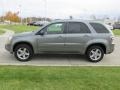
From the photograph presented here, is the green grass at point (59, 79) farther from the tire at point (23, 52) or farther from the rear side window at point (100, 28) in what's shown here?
the rear side window at point (100, 28)

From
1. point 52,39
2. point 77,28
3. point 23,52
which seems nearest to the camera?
point 52,39

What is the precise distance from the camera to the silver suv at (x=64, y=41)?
366 inches

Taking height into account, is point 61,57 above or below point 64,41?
below

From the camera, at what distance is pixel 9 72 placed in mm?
7129

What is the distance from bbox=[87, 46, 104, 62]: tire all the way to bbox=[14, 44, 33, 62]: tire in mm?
2334

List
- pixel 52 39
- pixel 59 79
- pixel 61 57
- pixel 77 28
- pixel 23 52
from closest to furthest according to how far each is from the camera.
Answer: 1. pixel 59 79
2. pixel 52 39
3. pixel 23 52
4. pixel 77 28
5. pixel 61 57

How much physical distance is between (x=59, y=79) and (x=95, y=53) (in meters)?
3.51

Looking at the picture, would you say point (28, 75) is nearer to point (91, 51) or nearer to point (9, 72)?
point (9, 72)

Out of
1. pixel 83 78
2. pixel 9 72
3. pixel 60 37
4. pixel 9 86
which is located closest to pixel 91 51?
pixel 60 37

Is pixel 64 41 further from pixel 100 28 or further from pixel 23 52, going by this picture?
pixel 23 52

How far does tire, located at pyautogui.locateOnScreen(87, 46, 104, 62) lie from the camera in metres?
9.46

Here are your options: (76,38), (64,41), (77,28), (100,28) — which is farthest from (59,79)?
(100,28)

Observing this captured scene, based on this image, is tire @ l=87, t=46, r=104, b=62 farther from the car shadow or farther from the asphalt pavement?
the car shadow

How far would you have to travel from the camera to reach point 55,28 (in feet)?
31.0
